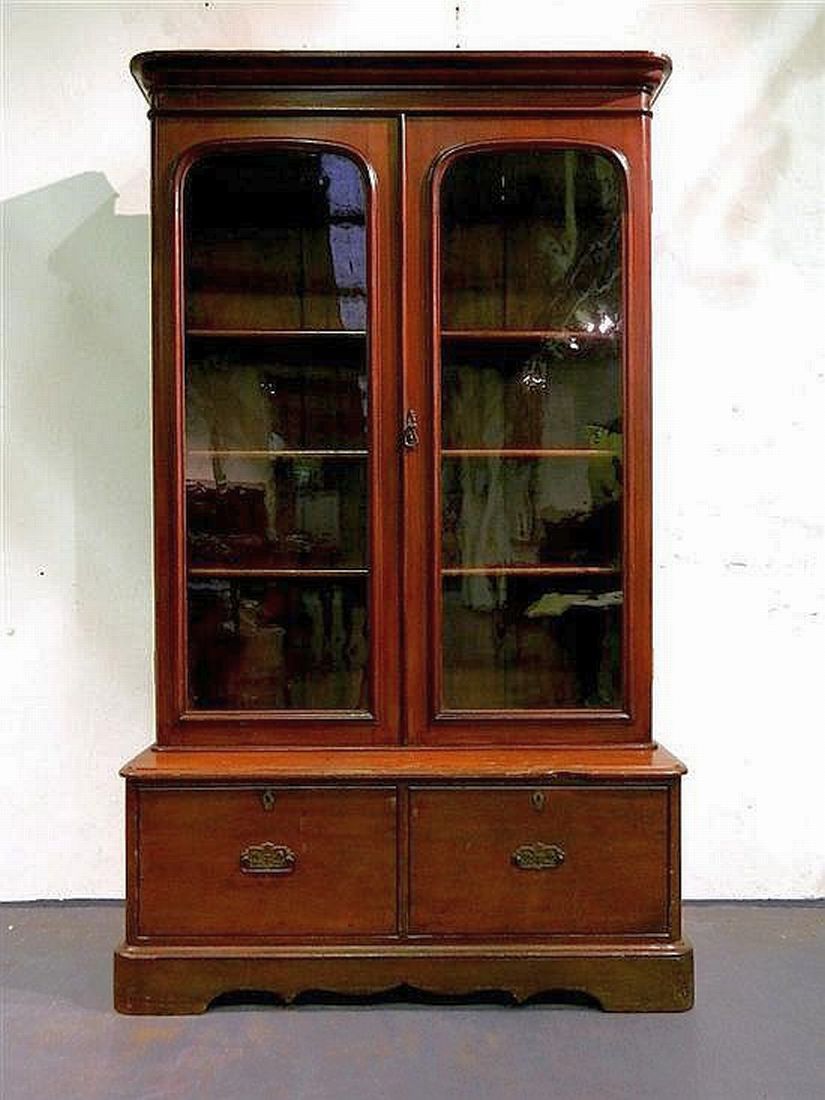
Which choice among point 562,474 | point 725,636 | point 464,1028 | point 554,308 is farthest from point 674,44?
point 464,1028

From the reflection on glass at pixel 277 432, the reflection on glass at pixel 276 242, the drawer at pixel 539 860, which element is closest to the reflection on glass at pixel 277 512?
the reflection on glass at pixel 277 432

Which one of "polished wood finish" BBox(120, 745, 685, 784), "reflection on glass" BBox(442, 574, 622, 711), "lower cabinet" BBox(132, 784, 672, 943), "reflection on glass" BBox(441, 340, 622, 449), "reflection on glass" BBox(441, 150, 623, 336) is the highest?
"reflection on glass" BBox(441, 150, 623, 336)

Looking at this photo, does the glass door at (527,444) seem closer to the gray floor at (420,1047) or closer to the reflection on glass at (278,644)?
the reflection on glass at (278,644)

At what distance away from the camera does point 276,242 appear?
241 centimetres

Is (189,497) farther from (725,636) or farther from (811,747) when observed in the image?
(811,747)

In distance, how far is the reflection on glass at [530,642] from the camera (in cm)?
234

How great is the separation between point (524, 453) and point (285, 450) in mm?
526

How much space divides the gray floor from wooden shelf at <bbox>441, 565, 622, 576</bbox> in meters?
0.89

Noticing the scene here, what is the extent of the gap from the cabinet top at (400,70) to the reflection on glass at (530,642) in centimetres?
105

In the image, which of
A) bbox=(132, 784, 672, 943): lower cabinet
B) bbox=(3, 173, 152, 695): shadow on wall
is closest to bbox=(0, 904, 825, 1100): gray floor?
bbox=(132, 784, 672, 943): lower cabinet

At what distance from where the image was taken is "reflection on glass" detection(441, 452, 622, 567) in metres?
2.35

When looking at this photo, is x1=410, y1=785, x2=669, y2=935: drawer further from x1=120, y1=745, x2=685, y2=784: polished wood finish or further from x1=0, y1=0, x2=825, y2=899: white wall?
x1=0, y1=0, x2=825, y2=899: white wall

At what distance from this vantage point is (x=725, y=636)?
2.77m

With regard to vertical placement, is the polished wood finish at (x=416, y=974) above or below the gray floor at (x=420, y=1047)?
above
